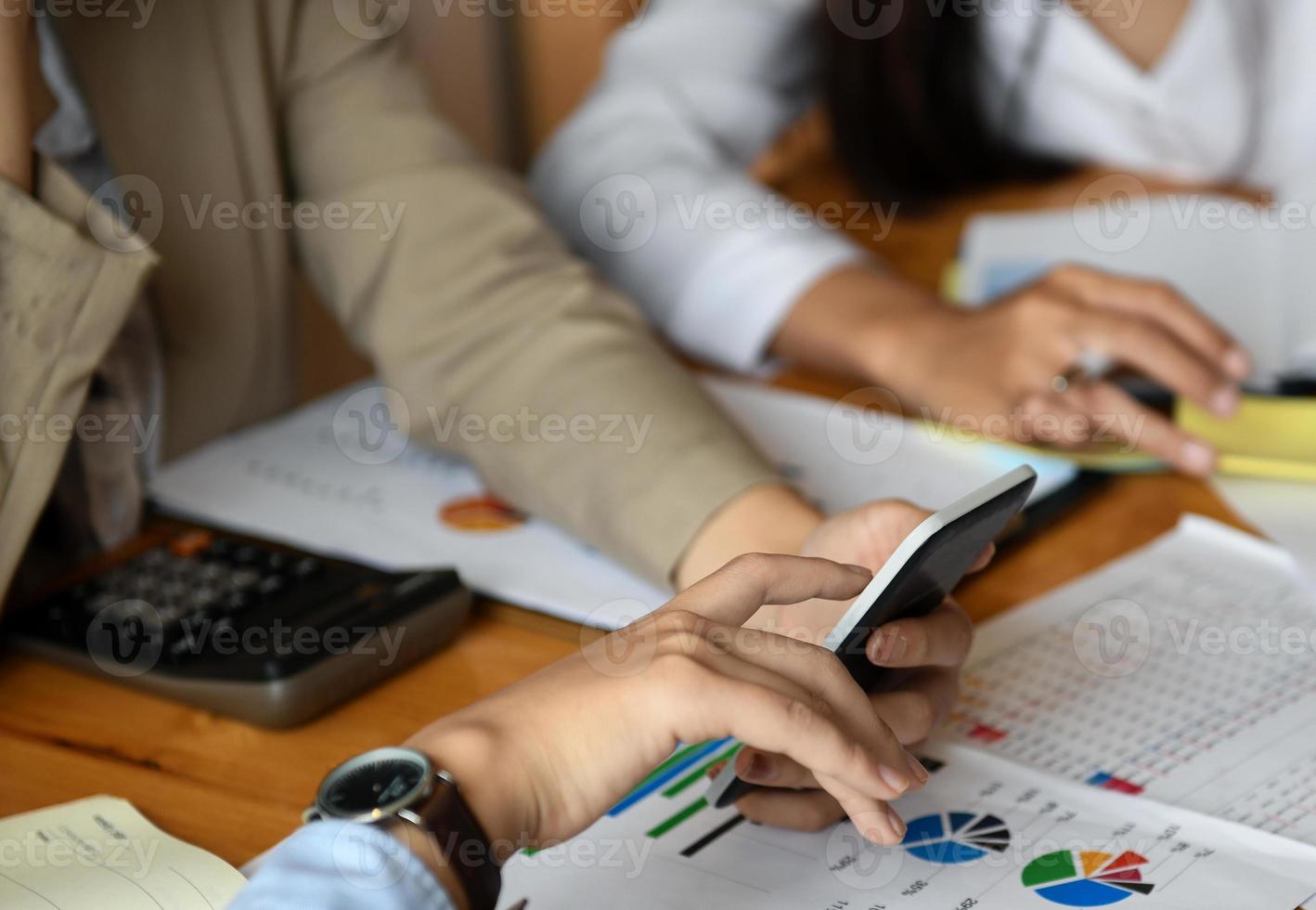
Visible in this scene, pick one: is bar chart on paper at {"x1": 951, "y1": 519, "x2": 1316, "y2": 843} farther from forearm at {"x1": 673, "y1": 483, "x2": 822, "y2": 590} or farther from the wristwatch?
the wristwatch

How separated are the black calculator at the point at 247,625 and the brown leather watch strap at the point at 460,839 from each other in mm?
174

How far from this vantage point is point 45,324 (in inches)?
22.4

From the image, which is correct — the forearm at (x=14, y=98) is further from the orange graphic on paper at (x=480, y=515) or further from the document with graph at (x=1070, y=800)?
the document with graph at (x=1070, y=800)

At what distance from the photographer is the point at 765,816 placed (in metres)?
0.48

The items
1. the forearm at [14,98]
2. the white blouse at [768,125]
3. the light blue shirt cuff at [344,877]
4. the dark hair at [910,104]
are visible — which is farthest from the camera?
the dark hair at [910,104]

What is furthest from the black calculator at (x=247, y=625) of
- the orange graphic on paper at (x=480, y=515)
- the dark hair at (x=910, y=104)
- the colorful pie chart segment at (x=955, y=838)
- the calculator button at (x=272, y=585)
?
the dark hair at (x=910, y=104)

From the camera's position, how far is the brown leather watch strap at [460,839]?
14.7 inches

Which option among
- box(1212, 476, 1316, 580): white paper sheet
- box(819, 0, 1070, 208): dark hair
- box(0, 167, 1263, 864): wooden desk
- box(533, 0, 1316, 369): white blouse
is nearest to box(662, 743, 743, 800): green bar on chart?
box(0, 167, 1263, 864): wooden desk

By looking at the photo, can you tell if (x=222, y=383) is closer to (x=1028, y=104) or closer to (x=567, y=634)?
(x=567, y=634)

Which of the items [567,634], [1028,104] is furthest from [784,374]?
[1028,104]

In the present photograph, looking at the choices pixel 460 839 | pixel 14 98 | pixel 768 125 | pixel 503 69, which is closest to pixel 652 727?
pixel 460 839

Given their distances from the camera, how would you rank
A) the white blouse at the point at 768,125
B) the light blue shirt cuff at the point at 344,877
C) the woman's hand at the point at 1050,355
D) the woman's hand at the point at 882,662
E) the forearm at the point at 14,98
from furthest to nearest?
the white blouse at the point at 768,125
the woman's hand at the point at 1050,355
the forearm at the point at 14,98
the woman's hand at the point at 882,662
the light blue shirt cuff at the point at 344,877

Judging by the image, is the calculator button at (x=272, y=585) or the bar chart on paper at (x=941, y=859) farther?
the calculator button at (x=272, y=585)

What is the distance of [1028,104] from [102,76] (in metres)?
0.86
